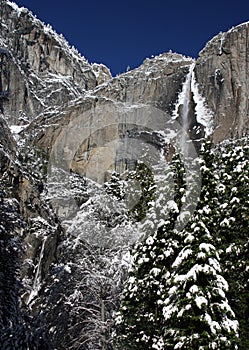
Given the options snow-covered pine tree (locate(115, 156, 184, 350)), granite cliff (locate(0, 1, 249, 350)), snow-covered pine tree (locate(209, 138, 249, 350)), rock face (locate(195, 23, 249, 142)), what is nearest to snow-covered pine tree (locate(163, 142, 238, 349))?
snow-covered pine tree (locate(115, 156, 184, 350))

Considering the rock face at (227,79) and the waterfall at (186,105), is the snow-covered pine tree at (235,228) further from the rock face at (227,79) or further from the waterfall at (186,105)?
the waterfall at (186,105)

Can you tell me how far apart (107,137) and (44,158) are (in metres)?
9.60

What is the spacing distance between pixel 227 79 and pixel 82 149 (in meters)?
19.1

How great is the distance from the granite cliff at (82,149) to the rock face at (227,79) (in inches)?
5.3

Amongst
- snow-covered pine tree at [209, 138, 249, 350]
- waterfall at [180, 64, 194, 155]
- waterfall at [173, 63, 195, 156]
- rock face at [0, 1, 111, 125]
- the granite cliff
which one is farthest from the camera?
rock face at [0, 1, 111, 125]

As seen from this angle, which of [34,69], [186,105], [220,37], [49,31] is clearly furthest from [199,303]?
[49,31]

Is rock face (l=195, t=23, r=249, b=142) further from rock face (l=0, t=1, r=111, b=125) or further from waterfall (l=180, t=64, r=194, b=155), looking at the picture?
rock face (l=0, t=1, r=111, b=125)

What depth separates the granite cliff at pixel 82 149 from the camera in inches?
548

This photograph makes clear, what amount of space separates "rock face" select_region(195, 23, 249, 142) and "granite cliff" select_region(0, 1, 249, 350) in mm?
136

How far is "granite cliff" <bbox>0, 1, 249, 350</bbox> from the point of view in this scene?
13.9m

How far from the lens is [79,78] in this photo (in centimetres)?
9494

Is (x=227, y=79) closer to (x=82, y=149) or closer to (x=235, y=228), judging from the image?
(x=82, y=149)

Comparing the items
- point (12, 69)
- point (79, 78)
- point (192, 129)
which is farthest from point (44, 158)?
point (79, 78)

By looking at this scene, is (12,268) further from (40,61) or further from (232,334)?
(40,61)
